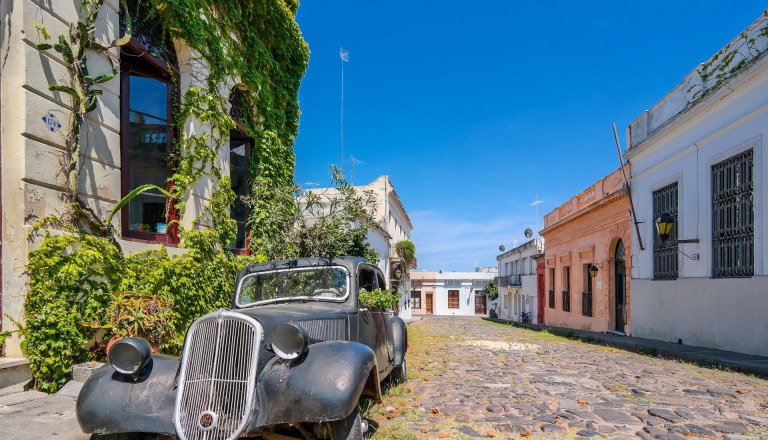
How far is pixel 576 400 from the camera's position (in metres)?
5.89

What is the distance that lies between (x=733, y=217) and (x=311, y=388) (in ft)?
34.8

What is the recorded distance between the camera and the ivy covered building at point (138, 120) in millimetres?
5363

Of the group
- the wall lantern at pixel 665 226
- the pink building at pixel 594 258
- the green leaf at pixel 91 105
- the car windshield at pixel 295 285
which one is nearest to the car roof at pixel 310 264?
the car windshield at pixel 295 285

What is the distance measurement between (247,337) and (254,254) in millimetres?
7042

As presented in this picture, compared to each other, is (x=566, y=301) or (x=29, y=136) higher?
(x=29, y=136)

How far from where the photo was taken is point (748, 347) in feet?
32.1

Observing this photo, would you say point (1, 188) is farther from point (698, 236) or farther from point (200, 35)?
point (698, 236)

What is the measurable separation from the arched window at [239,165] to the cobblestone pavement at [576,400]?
4272 millimetres

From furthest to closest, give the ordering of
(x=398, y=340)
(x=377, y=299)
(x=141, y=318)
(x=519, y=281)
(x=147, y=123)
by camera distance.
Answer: (x=519, y=281)
(x=147, y=123)
(x=398, y=340)
(x=141, y=318)
(x=377, y=299)

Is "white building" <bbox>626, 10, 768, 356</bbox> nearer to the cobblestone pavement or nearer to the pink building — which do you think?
the pink building

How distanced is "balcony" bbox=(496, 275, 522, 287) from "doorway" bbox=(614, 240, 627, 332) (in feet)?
70.5

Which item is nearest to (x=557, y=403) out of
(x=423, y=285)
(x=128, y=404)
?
(x=128, y=404)

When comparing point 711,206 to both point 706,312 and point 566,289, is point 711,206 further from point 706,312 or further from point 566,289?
point 566,289

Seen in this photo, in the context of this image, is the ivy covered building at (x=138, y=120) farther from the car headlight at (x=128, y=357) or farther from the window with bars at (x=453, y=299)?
the window with bars at (x=453, y=299)
